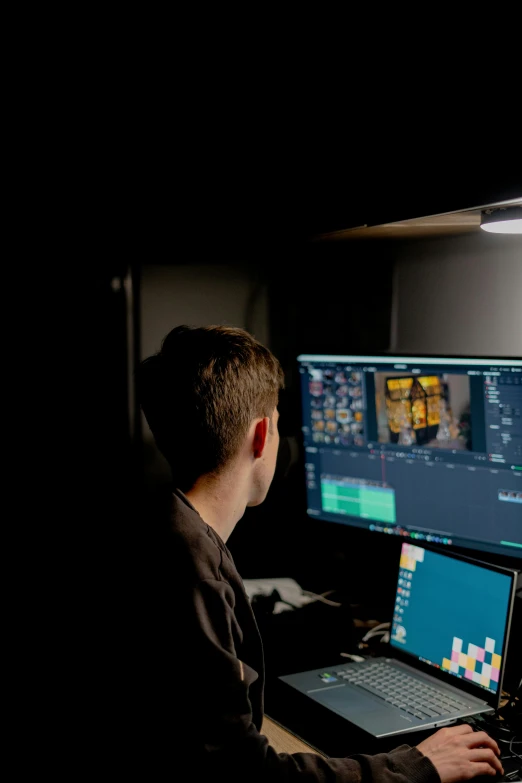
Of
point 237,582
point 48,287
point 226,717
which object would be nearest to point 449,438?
point 237,582

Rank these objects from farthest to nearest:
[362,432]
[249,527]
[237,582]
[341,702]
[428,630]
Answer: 1. [249,527]
2. [362,432]
3. [428,630]
4. [341,702]
5. [237,582]

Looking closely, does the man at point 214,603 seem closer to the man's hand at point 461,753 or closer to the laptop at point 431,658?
the man's hand at point 461,753

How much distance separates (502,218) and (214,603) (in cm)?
80

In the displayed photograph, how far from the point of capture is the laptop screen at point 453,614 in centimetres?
153

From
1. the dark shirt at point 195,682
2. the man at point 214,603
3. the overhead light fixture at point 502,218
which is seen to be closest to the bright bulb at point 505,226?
the overhead light fixture at point 502,218

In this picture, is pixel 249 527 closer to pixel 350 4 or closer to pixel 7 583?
pixel 7 583

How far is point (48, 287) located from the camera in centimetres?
208

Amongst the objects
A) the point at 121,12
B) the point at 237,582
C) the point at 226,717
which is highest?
the point at 121,12

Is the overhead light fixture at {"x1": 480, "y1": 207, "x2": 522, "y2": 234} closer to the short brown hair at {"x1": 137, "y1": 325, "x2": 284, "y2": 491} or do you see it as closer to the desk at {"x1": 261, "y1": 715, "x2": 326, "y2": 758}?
the short brown hair at {"x1": 137, "y1": 325, "x2": 284, "y2": 491}

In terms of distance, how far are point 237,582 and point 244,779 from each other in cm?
26

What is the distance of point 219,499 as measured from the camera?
4.44 feet

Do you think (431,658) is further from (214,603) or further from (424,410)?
(214,603)

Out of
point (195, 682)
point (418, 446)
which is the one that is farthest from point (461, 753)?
point (418, 446)

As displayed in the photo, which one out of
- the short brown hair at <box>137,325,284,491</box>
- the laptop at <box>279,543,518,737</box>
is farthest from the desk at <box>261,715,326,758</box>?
the short brown hair at <box>137,325,284,491</box>
